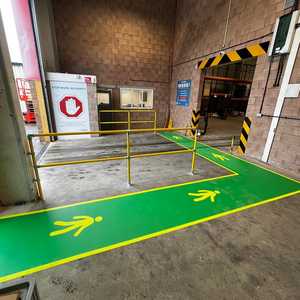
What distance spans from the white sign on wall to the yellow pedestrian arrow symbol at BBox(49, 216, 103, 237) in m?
4.71

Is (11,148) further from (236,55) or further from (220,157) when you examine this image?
(236,55)

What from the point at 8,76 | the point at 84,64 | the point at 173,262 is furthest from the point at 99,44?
the point at 173,262

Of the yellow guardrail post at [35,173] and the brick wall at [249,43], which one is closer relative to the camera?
the yellow guardrail post at [35,173]

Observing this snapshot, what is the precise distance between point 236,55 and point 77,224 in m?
5.66

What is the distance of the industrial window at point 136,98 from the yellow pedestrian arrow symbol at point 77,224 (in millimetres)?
6213

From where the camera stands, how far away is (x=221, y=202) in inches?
106

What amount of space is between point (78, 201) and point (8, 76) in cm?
191

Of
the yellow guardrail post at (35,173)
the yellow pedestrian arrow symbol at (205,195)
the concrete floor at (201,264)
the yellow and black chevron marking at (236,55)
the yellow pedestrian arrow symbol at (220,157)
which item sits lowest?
the concrete floor at (201,264)

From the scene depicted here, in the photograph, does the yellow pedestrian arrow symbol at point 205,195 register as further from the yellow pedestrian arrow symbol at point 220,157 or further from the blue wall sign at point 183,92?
the blue wall sign at point 183,92

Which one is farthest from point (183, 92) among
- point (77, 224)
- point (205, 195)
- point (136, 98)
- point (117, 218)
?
point (77, 224)

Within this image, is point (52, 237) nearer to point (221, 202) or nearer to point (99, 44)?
point (221, 202)

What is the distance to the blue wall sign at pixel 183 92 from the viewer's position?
23.1 feet

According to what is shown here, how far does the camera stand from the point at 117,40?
273 inches

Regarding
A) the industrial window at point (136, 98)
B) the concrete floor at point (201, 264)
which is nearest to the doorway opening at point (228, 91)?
the industrial window at point (136, 98)
